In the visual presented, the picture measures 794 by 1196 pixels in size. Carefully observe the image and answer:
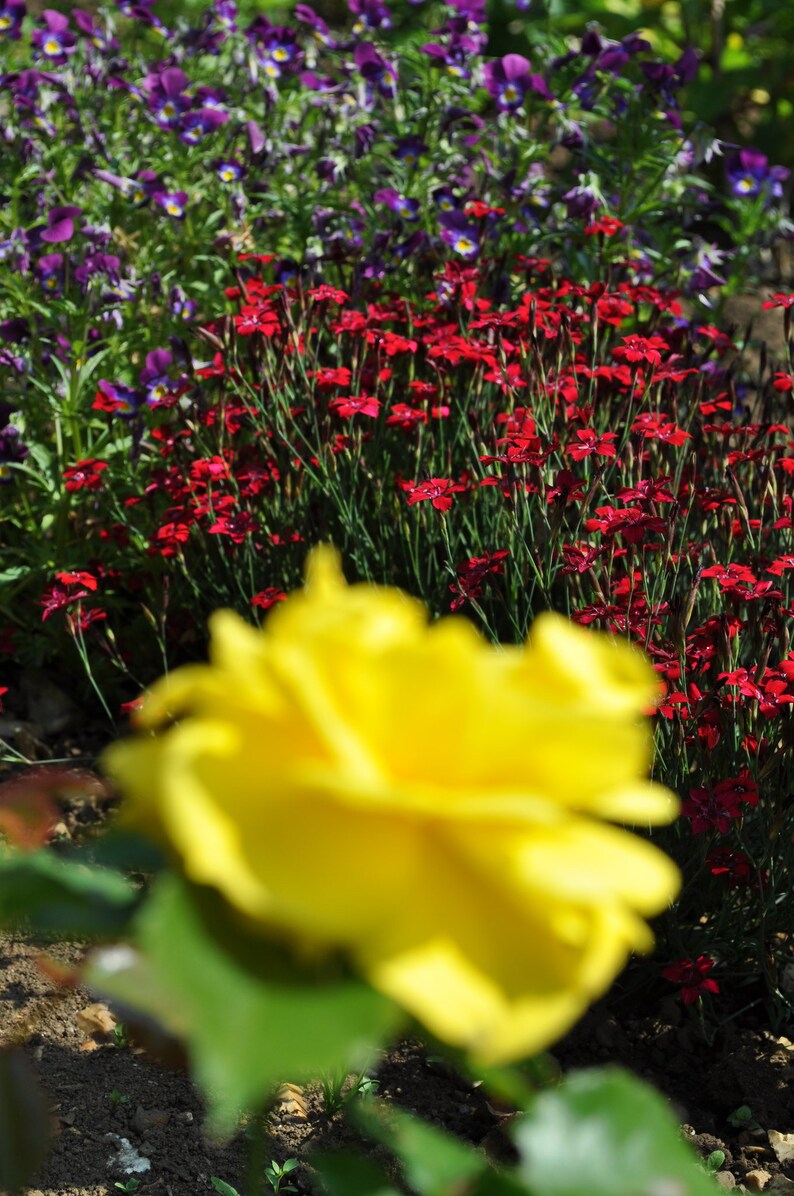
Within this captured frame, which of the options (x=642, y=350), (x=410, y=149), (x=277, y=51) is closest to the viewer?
(x=642, y=350)

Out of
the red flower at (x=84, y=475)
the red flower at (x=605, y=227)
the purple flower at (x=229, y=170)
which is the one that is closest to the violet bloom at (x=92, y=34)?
the purple flower at (x=229, y=170)

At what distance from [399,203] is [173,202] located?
2.27 feet

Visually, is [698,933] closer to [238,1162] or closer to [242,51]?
[238,1162]

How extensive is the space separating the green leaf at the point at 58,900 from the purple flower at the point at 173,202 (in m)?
3.32

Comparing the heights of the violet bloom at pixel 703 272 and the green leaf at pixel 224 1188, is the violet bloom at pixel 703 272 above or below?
above

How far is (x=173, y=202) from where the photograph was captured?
364 centimetres

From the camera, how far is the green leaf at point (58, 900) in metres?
0.56

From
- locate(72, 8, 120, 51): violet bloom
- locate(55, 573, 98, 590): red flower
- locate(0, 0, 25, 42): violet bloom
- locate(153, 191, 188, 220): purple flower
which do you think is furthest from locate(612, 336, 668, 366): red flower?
locate(0, 0, 25, 42): violet bloom

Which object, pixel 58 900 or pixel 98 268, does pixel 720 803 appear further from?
pixel 98 268

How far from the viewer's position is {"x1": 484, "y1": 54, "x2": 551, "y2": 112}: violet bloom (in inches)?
159

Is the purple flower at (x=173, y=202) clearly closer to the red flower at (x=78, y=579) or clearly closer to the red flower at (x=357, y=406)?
the red flower at (x=357, y=406)

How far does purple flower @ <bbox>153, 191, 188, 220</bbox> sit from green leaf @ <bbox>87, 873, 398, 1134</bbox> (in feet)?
11.1

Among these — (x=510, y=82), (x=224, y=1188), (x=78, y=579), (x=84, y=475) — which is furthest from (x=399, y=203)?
(x=224, y=1188)

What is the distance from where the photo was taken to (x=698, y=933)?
234cm
